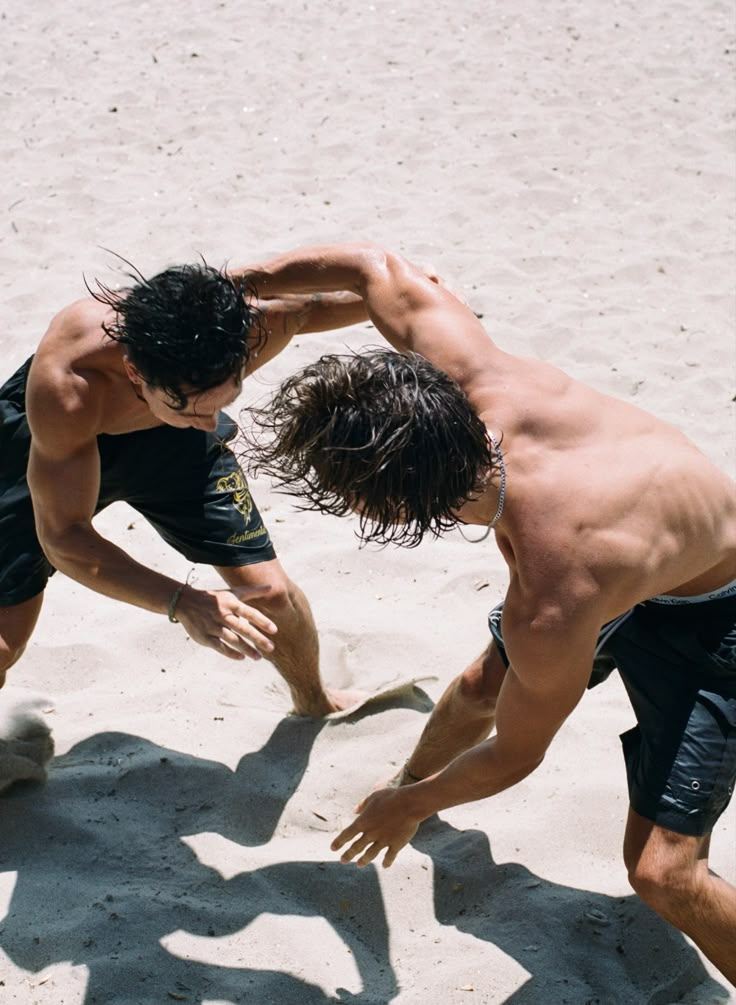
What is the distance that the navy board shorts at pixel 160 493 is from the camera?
9.96ft

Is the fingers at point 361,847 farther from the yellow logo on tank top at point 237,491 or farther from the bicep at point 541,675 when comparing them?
the yellow logo on tank top at point 237,491

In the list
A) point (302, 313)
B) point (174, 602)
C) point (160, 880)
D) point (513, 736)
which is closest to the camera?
point (513, 736)

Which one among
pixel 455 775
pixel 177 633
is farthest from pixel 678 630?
pixel 177 633

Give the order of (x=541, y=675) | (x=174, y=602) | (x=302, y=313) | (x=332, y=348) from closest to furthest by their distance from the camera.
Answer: (x=541, y=675) → (x=174, y=602) → (x=302, y=313) → (x=332, y=348)

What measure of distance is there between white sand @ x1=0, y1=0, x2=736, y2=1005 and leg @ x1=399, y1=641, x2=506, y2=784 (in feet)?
0.71

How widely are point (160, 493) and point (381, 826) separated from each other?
1.12 meters

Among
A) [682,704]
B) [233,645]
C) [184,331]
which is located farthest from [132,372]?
[682,704]

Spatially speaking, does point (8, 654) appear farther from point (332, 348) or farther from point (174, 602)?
point (332, 348)

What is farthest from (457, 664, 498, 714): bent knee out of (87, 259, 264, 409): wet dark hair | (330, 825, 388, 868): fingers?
(87, 259, 264, 409): wet dark hair

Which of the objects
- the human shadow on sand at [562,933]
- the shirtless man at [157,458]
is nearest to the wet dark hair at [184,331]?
the shirtless man at [157,458]

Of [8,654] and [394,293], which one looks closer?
[394,293]

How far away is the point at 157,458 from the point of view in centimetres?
309

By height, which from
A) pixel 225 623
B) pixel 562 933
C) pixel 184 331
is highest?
pixel 184 331

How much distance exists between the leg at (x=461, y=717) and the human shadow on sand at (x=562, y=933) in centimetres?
22
